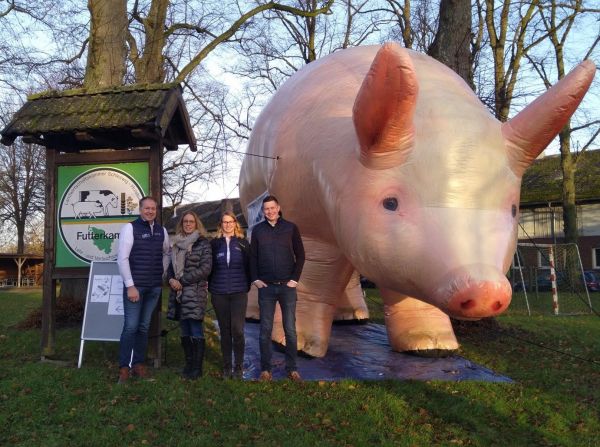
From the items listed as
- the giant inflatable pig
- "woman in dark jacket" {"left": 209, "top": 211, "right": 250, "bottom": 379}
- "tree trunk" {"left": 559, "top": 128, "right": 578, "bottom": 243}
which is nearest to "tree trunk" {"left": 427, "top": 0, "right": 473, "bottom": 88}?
the giant inflatable pig

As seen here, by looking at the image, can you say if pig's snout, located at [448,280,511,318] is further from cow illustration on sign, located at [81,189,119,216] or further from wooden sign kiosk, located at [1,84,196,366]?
cow illustration on sign, located at [81,189,119,216]

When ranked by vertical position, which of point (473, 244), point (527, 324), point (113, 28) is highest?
point (113, 28)

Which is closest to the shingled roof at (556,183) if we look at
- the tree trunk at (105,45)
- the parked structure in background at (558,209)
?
the parked structure in background at (558,209)

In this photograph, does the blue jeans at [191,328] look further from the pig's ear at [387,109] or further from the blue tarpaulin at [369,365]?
the pig's ear at [387,109]

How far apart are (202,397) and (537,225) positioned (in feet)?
87.3

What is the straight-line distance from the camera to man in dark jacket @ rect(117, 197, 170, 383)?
Answer: 533 centimetres

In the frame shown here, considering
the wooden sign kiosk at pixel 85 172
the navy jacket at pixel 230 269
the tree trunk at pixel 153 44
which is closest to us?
the navy jacket at pixel 230 269

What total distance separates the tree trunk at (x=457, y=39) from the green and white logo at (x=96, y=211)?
557 centimetres

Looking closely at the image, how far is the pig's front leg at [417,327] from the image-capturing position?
20.9ft

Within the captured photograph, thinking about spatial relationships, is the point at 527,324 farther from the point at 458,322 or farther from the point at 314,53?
the point at 314,53

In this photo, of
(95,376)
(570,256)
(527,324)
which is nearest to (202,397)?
(95,376)

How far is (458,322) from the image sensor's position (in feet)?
28.0

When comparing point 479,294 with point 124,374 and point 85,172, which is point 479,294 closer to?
point 124,374

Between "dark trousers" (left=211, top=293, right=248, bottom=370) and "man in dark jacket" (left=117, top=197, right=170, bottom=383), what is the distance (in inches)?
25.3
